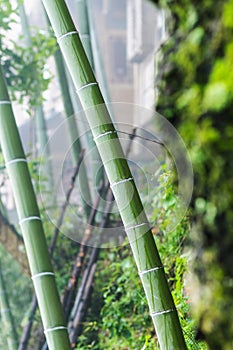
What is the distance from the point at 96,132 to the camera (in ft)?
4.56

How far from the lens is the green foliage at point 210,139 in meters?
0.73

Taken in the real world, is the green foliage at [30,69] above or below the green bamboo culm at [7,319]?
above

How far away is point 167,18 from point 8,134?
1.02 metres

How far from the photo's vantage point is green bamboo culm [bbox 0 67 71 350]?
1.66 meters

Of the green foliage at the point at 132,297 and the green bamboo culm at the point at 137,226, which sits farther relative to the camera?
the green foliage at the point at 132,297

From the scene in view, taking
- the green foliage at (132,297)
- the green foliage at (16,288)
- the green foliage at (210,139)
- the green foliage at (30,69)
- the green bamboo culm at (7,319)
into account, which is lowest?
the green foliage at (210,139)

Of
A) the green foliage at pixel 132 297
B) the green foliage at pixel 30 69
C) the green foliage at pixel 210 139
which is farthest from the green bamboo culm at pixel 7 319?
the green foliage at pixel 210 139

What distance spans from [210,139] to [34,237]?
3.48ft

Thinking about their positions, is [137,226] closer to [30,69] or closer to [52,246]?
[52,246]

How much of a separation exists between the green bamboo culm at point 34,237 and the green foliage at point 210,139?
901 mm

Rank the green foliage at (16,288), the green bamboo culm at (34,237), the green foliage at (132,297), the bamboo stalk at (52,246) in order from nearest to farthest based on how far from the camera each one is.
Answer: the green bamboo culm at (34,237) → the green foliage at (132,297) → the bamboo stalk at (52,246) → the green foliage at (16,288)

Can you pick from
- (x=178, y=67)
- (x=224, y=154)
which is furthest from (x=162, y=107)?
(x=224, y=154)

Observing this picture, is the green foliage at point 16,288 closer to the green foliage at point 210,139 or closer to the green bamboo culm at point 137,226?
the green bamboo culm at point 137,226

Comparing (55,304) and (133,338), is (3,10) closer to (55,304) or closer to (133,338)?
(133,338)
